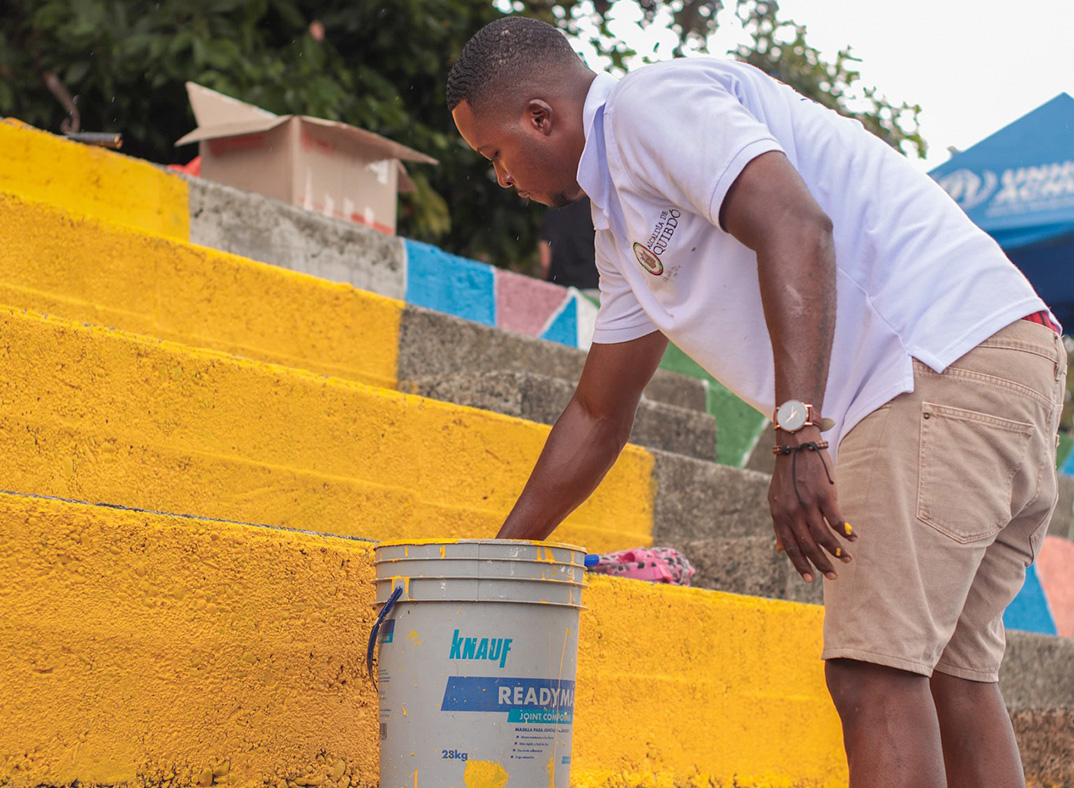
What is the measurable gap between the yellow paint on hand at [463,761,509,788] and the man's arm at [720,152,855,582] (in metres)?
0.57

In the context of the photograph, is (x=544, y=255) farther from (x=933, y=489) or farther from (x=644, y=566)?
(x=933, y=489)

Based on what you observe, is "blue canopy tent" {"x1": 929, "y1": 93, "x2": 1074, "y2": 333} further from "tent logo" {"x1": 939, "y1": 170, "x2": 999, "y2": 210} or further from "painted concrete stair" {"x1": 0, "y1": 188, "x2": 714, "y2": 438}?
"painted concrete stair" {"x1": 0, "y1": 188, "x2": 714, "y2": 438}

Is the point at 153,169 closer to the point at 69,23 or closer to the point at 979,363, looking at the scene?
the point at 69,23

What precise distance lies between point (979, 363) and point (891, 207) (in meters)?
0.27

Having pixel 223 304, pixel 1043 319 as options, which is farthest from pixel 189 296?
pixel 1043 319

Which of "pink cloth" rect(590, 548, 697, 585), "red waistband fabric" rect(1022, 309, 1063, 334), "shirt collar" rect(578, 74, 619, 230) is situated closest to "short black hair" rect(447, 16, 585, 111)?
"shirt collar" rect(578, 74, 619, 230)

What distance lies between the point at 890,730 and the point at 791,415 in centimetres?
46

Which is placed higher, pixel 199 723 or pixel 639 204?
pixel 639 204

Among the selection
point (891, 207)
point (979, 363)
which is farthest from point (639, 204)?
point (979, 363)

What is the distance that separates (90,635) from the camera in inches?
77.4

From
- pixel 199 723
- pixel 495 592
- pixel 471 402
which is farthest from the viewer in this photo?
pixel 471 402

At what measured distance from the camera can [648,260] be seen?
196 centimetres

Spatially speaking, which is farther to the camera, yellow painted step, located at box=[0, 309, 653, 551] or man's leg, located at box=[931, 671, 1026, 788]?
yellow painted step, located at box=[0, 309, 653, 551]

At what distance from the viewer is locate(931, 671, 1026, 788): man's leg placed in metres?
1.97
